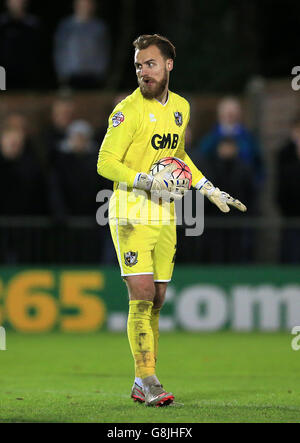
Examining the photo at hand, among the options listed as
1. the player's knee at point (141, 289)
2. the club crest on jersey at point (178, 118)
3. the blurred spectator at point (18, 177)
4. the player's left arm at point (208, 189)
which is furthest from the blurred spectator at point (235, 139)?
the player's knee at point (141, 289)

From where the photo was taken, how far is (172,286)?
1552 cm

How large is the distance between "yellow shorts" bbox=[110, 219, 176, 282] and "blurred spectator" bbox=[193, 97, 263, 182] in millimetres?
6840

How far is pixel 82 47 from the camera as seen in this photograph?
55.2 feet

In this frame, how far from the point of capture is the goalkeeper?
8.06 metres

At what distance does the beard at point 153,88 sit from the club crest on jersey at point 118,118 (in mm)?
282

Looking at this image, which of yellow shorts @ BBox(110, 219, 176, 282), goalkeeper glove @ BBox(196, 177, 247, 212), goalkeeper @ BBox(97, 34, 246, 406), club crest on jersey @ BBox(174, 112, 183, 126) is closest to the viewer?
goalkeeper @ BBox(97, 34, 246, 406)

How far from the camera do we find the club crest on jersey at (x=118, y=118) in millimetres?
8102

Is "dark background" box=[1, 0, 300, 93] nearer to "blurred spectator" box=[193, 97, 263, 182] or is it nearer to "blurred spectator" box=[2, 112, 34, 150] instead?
"blurred spectator" box=[2, 112, 34, 150]

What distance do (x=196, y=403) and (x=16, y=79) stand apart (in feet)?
34.2

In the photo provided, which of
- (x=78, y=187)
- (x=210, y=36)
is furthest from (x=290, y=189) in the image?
(x=210, y=36)

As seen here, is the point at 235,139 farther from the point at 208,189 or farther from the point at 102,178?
the point at 208,189

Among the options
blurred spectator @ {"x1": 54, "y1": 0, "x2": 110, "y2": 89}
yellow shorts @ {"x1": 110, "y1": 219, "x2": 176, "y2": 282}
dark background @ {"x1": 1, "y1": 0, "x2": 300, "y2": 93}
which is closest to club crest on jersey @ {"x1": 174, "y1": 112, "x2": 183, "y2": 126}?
yellow shorts @ {"x1": 110, "y1": 219, "x2": 176, "y2": 282}

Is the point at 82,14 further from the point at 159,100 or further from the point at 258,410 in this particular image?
the point at 258,410

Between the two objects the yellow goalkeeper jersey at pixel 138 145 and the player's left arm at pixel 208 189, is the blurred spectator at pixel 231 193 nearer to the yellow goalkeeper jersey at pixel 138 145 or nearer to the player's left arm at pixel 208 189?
the player's left arm at pixel 208 189
